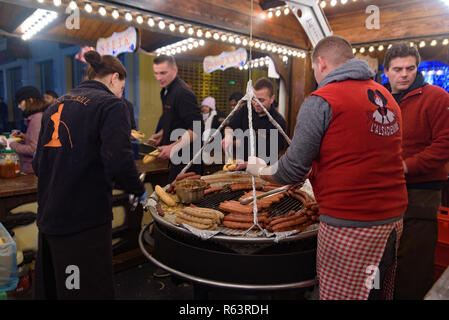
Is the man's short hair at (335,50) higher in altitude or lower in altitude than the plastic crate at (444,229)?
higher

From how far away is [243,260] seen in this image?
74.1 inches

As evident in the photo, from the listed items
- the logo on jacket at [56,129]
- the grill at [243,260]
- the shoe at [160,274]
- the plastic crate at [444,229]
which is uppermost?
the logo on jacket at [56,129]

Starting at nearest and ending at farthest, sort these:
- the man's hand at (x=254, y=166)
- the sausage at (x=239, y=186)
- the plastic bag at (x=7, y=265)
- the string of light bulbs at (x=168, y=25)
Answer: the man's hand at (x=254, y=166)
the plastic bag at (x=7, y=265)
the sausage at (x=239, y=186)
the string of light bulbs at (x=168, y=25)

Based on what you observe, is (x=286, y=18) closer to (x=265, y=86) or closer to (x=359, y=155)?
(x=265, y=86)

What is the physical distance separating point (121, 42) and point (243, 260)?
191 inches

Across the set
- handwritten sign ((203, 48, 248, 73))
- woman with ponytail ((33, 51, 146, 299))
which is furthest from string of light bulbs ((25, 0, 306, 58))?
woman with ponytail ((33, 51, 146, 299))

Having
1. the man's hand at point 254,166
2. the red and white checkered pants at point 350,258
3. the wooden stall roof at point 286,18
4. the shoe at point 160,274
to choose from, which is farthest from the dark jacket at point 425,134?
the wooden stall roof at point 286,18

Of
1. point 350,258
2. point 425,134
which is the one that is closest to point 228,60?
point 425,134

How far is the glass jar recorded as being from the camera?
3.42m

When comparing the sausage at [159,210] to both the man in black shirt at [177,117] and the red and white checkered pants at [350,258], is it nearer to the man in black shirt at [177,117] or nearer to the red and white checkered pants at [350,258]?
the red and white checkered pants at [350,258]

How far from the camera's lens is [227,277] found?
1.91 metres

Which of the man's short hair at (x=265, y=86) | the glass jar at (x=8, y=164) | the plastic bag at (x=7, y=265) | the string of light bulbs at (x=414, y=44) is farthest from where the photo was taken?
the string of light bulbs at (x=414, y=44)

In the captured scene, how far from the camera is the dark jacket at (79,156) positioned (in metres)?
2.05
